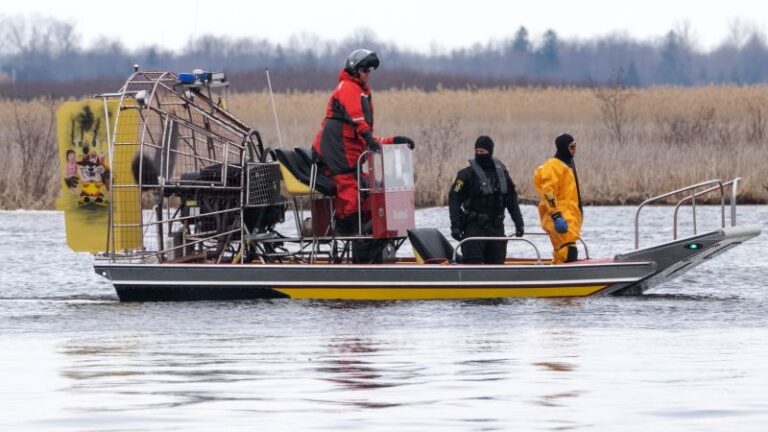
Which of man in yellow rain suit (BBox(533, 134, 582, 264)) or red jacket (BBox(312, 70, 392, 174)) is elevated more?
red jacket (BBox(312, 70, 392, 174))

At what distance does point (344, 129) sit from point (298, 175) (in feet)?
1.90

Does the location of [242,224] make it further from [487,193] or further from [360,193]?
[487,193]

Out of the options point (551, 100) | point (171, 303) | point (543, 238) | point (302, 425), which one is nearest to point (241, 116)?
point (551, 100)

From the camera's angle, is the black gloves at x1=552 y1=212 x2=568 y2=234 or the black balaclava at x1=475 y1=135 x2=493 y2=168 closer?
the black gloves at x1=552 y1=212 x2=568 y2=234

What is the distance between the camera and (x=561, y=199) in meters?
15.2

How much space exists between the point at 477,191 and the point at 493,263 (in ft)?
2.54

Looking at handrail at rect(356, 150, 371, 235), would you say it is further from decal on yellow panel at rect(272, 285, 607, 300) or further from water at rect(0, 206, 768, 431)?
water at rect(0, 206, 768, 431)

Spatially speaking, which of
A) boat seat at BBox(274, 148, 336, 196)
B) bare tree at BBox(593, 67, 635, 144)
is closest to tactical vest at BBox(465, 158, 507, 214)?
boat seat at BBox(274, 148, 336, 196)

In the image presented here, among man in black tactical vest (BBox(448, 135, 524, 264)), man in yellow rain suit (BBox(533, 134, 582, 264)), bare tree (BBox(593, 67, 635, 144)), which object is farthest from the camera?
bare tree (BBox(593, 67, 635, 144))

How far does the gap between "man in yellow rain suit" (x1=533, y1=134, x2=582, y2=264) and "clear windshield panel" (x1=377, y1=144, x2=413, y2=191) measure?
113 cm

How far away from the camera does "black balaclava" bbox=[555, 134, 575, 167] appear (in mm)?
15156

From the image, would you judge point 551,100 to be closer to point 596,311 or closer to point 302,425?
point 596,311

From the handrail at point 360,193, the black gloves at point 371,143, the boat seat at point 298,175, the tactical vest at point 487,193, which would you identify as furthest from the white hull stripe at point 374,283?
the black gloves at point 371,143

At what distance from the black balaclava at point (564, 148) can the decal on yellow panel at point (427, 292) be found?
113 cm
